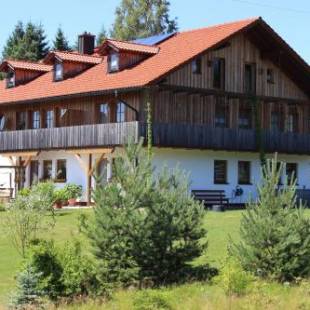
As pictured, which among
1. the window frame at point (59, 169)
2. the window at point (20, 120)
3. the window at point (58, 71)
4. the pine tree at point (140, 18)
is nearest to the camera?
the window frame at point (59, 169)

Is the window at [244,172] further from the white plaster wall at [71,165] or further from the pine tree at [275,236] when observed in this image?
the pine tree at [275,236]

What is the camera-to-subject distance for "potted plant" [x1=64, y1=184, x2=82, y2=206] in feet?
117

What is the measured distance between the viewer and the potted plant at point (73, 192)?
117ft

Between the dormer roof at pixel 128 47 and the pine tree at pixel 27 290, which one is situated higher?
the dormer roof at pixel 128 47

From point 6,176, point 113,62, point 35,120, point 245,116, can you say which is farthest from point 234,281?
point 6,176

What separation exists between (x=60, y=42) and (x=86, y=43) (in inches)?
932

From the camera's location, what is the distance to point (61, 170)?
39.8 meters

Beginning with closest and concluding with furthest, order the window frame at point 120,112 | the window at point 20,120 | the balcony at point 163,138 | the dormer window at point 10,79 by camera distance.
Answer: the balcony at point 163,138, the window frame at point 120,112, the window at point 20,120, the dormer window at point 10,79

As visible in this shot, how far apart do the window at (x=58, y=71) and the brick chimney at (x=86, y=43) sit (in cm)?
460

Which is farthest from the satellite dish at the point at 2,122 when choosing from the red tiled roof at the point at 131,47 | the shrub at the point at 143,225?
the shrub at the point at 143,225

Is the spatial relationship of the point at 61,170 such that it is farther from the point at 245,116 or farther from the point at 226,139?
the point at 245,116

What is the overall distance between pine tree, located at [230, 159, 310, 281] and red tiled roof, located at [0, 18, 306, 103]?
62.2 ft

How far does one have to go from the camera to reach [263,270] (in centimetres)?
1416

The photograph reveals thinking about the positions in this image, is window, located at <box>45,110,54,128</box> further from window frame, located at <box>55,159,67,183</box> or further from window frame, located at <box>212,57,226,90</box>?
window frame, located at <box>212,57,226,90</box>
